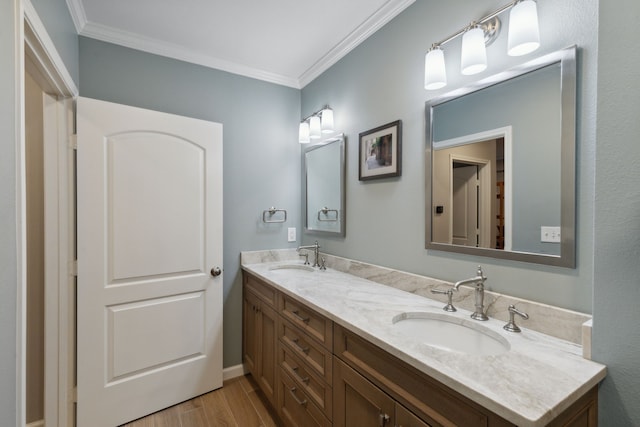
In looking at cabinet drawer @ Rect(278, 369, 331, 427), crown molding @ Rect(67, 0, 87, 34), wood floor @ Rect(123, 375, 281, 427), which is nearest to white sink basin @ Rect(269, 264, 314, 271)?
cabinet drawer @ Rect(278, 369, 331, 427)

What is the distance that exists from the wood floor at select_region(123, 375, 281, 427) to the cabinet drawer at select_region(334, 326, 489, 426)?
1074 mm

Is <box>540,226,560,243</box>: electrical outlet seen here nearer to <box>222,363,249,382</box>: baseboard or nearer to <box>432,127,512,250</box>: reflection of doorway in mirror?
<box>432,127,512,250</box>: reflection of doorway in mirror

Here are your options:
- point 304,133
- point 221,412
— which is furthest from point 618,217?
point 221,412

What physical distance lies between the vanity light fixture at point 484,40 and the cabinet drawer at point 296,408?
1655 millimetres

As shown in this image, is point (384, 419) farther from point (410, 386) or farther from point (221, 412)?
point (221, 412)

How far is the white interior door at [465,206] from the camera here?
128cm

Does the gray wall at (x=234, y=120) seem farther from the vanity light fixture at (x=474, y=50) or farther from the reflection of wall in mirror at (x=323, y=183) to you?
the vanity light fixture at (x=474, y=50)

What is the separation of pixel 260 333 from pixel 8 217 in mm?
1486

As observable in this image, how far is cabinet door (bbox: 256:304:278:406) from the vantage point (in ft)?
5.76

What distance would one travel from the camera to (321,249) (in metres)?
2.32

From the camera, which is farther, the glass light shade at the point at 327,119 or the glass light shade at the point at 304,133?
Answer: the glass light shade at the point at 304,133

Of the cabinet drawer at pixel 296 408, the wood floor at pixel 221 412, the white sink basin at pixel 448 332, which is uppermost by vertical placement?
the white sink basin at pixel 448 332

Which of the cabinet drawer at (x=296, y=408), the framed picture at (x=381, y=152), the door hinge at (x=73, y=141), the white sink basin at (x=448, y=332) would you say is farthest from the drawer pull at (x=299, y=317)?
the door hinge at (x=73, y=141)

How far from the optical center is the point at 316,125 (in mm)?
2240
